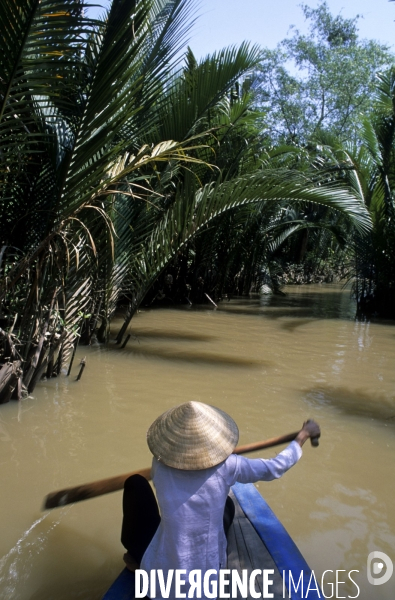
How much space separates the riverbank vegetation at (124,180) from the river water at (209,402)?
61 cm

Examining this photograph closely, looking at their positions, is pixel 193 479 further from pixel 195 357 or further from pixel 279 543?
pixel 195 357

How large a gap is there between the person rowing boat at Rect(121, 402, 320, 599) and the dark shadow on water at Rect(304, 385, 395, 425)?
2.76m

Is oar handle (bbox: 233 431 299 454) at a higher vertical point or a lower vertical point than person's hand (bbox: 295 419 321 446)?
lower

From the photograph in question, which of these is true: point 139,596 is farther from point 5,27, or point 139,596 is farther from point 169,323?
point 169,323

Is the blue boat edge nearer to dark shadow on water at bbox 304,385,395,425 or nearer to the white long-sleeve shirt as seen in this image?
the white long-sleeve shirt

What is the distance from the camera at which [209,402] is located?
479 cm

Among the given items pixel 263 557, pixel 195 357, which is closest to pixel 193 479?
pixel 263 557

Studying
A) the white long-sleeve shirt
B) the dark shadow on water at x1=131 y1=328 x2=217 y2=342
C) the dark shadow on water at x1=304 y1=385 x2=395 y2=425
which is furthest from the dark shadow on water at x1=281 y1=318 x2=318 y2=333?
the white long-sleeve shirt

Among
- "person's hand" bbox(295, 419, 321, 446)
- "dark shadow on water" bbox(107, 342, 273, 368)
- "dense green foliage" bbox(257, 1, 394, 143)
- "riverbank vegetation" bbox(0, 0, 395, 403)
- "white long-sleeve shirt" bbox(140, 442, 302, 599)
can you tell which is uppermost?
"dense green foliage" bbox(257, 1, 394, 143)

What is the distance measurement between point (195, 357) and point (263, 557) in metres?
4.21

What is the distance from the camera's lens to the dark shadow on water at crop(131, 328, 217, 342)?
762cm

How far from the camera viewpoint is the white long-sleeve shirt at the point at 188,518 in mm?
1858

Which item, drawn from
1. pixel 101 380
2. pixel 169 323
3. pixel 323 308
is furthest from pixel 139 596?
pixel 323 308

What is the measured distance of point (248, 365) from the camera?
6.21m
